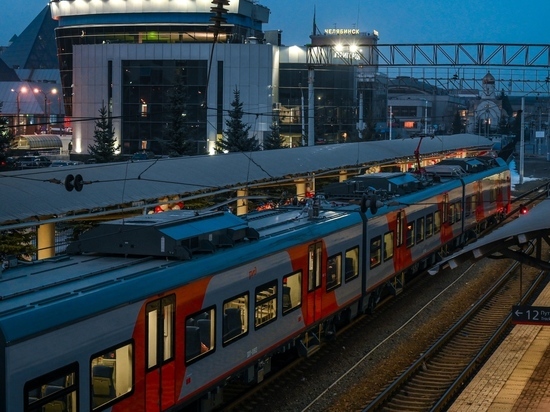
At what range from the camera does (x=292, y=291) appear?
47.2 ft

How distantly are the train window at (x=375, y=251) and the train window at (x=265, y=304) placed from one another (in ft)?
17.7

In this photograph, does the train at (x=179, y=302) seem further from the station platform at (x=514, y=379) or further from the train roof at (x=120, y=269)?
the station platform at (x=514, y=379)

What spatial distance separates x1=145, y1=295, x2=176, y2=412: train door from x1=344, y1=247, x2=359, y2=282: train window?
6939 mm

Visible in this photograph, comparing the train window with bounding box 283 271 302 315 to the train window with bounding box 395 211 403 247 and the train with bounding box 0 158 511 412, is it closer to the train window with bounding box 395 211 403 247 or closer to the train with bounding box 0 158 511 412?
the train with bounding box 0 158 511 412

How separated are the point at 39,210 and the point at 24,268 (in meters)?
7.86

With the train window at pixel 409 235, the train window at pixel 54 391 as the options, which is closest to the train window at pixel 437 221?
the train window at pixel 409 235

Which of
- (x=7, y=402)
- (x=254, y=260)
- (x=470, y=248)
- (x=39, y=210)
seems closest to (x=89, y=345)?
(x=7, y=402)

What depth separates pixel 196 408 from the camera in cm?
1182

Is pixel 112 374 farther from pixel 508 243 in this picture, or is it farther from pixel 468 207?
pixel 468 207

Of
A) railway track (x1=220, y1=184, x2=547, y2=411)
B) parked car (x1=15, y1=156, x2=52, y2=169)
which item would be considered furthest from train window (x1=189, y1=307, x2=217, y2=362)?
parked car (x1=15, y1=156, x2=52, y2=169)

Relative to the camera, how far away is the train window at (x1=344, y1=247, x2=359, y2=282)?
17125 millimetres

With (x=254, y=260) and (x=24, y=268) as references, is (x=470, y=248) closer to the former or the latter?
(x=254, y=260)

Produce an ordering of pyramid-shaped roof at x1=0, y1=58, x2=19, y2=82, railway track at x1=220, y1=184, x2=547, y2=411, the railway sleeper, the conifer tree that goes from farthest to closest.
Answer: pyramid-shaped roof at x1=0, y1=58, x2=19, y2=82, the conifer tree, the railway sleeper, railway track at x1=220, y1=184, x2=547, y2=411

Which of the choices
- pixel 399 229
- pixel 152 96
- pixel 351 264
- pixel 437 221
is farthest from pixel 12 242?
pixel 152 96
